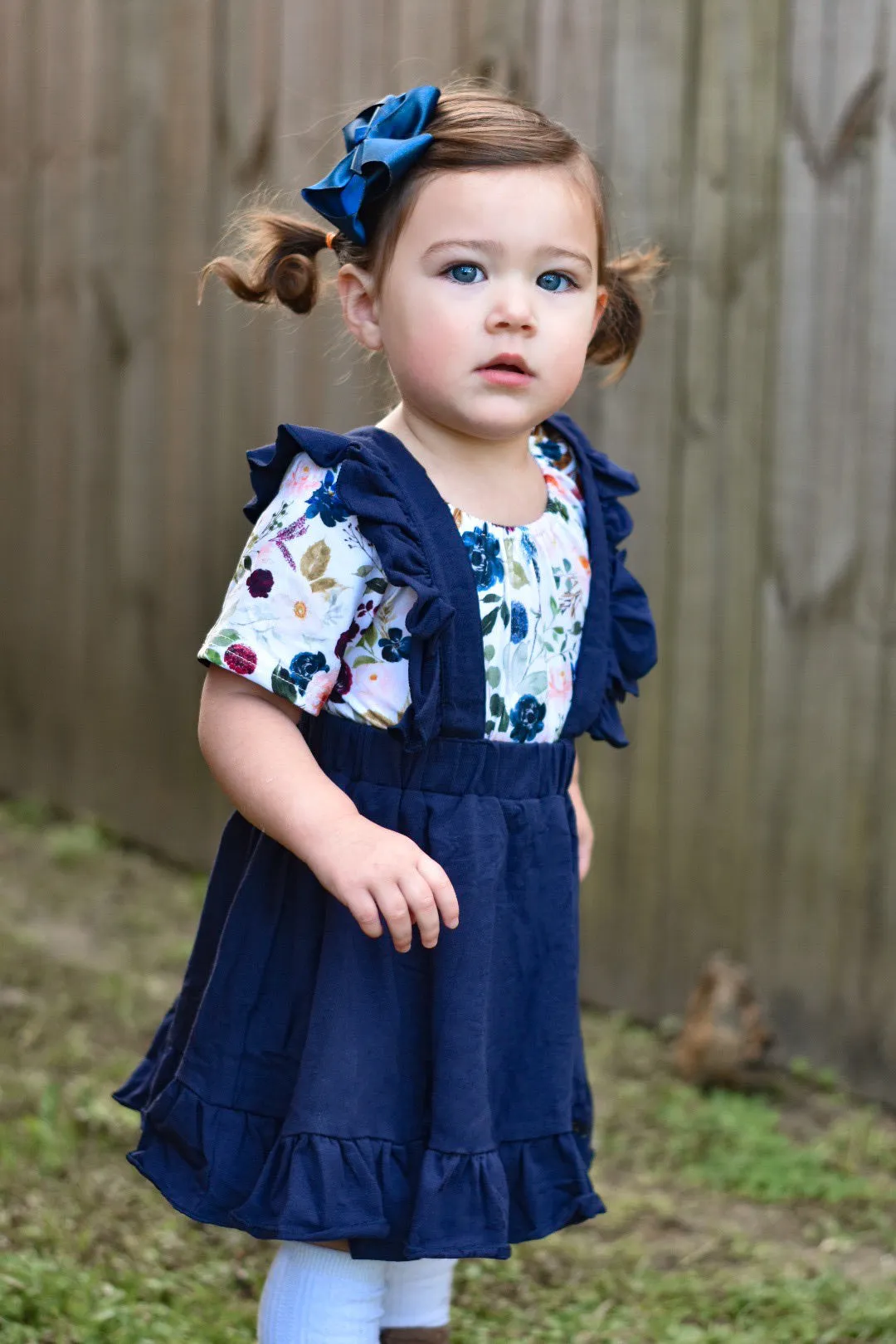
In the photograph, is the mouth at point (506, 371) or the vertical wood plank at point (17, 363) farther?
the vertical wood plank at point (17, 363)

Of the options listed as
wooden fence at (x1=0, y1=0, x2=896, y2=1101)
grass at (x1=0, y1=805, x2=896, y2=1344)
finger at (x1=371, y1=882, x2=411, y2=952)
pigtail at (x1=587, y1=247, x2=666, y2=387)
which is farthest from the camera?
wooden fence at (x1=0, y1=0, x2=896, y2=1101)

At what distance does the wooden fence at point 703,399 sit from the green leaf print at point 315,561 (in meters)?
1.64

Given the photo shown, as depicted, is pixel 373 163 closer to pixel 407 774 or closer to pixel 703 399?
pixel 407 774

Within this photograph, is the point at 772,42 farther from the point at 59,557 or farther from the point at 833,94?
the point at 59,557

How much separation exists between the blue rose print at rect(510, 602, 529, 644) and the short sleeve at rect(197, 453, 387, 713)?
0.16m

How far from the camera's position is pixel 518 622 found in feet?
6.33

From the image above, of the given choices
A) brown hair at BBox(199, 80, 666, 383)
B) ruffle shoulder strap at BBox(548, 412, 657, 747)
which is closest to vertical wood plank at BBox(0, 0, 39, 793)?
brown hair at BBox(199, 80, 666, 383)

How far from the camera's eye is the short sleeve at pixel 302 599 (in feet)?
5.92

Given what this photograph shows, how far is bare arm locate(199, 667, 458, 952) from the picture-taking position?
171cm

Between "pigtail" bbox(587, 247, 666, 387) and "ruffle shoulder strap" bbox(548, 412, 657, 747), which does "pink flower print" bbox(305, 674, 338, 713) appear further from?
"pigtail" bbox(587, 247, 666, 387)

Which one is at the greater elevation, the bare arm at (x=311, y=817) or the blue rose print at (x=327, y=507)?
the blue rose print at (x=327, y=507)

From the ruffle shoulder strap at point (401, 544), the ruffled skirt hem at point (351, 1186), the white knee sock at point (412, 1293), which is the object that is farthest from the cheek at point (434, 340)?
the white knee sock at point (412, 1293)

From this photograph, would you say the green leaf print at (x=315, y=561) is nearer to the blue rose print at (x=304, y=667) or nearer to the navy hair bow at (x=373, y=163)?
the blue rose print at (x=304, y=667)

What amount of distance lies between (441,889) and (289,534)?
0.42 metres
